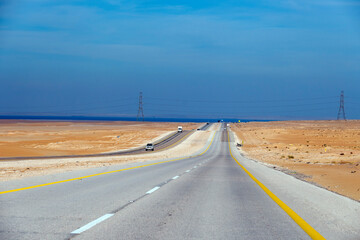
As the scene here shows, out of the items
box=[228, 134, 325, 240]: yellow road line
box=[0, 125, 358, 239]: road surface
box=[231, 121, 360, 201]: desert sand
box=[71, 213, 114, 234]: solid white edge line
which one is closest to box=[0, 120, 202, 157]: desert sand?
box=[231, 121, 360, 201]: desert sand

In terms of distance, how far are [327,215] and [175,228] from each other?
3.91 metres

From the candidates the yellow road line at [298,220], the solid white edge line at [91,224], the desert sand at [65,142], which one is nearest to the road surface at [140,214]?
the solid white edge line at [91,224]

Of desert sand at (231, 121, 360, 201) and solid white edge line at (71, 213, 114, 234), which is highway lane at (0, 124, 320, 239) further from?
desert sand at (231, 121, 360, 201)

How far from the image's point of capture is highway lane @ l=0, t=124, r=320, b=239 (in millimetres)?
7117

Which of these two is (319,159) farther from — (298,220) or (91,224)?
(91,224)

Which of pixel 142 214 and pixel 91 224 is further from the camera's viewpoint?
pixel 142 214

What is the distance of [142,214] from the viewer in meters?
8.95

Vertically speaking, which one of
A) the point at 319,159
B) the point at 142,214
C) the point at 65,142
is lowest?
the point at 65,142

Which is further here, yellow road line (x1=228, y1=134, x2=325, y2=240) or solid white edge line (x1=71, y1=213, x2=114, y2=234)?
yellow road line (x1=228, y1=134, x2=325, y2=240)

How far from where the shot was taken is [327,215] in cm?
930

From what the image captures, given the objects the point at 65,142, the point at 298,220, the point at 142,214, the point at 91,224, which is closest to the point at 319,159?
the point at 298,220

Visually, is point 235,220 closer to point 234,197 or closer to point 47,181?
point 234,197

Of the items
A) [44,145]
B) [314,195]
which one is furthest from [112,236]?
[44,145]

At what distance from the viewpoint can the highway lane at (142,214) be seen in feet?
23.4
